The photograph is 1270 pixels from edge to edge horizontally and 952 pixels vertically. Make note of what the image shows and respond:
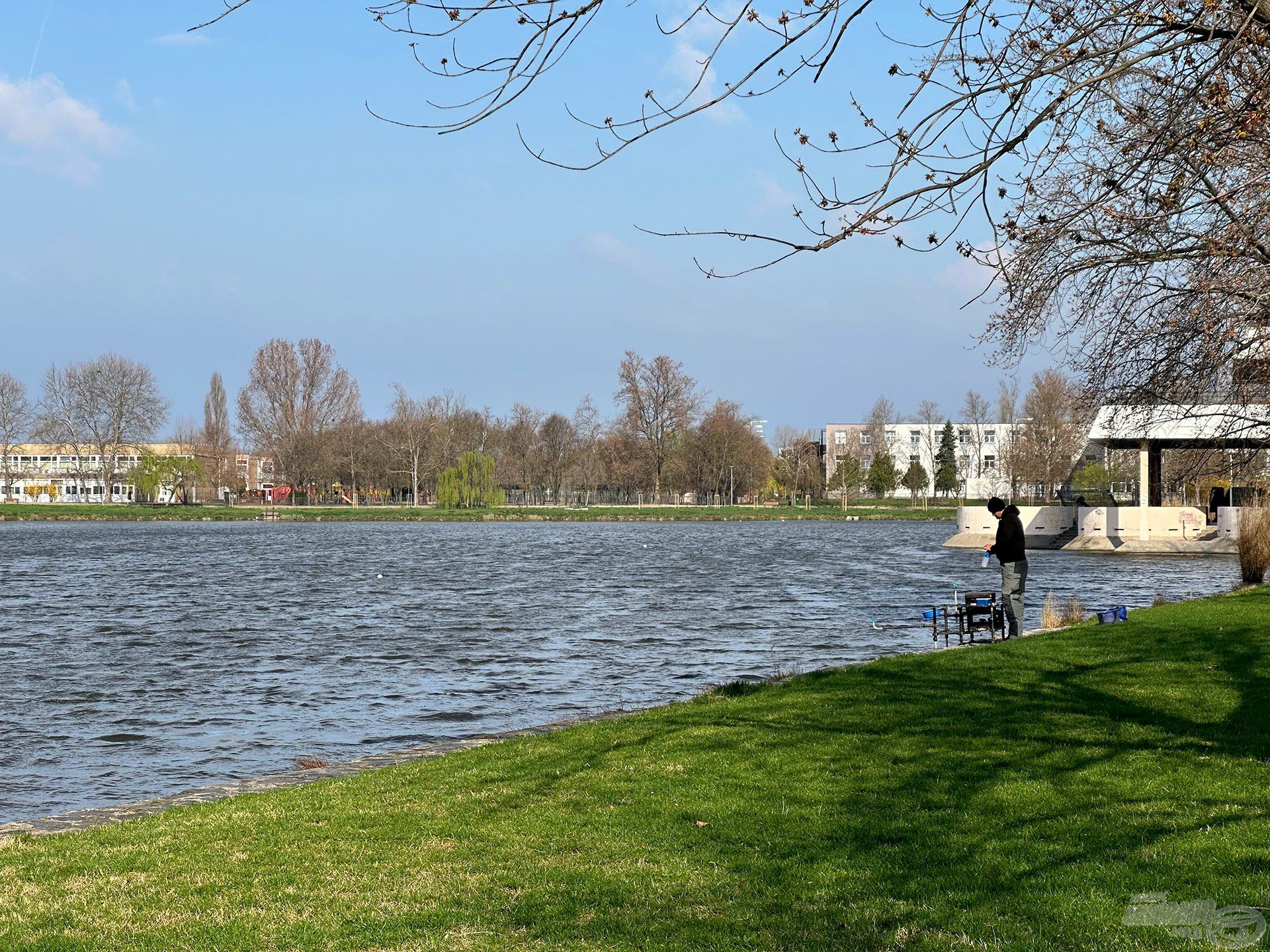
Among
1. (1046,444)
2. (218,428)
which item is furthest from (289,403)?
(1046,444)

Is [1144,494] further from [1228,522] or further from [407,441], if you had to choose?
[407,441]

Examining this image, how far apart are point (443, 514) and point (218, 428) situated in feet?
111

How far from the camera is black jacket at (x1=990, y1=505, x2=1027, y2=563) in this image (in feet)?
60.7

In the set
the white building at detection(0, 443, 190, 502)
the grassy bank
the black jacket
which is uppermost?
the white building at detection(0, 443, 190, 502)

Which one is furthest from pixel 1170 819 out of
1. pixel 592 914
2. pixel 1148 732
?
pixel 592 914

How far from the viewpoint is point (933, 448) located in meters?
148

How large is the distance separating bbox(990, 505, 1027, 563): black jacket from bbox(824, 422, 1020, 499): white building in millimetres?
112448

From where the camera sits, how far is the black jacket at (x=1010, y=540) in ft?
60.7

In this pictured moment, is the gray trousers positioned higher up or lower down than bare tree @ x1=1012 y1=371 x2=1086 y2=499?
lower down

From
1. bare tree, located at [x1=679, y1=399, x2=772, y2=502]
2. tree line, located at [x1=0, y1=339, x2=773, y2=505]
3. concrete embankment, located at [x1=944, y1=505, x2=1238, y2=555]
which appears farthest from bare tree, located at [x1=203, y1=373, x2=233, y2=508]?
concrete embankment, located at [x1=944, y1=505, x2=1238, y2=555]

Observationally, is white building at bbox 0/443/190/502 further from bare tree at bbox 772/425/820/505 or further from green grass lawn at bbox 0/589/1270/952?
green grass lawn at bbox 0/589/1270/952

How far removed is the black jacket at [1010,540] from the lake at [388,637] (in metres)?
3.31

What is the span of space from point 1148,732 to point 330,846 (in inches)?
261

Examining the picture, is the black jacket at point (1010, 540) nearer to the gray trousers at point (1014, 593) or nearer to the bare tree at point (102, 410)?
the gray trousers at point (1014, 593)
